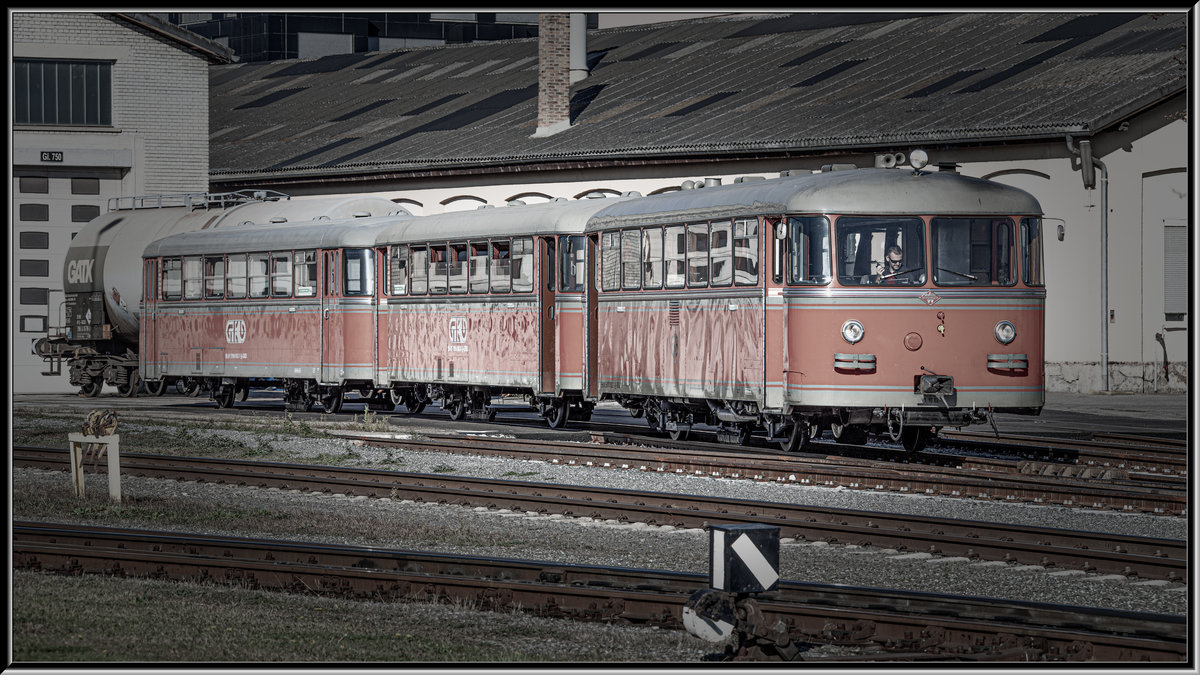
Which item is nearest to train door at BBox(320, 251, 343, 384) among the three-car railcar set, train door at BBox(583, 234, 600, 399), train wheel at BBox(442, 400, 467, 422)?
the three-car railcar set

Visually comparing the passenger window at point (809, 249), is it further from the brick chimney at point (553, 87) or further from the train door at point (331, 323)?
the brick chimney at point (553, 87)

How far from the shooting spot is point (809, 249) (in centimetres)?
1788

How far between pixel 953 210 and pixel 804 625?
9.52 meters

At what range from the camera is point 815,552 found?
40.3 feet

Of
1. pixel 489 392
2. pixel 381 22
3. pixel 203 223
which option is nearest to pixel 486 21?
pixel 381 22

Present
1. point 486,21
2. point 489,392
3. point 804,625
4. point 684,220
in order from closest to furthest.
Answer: point 804,625, point 684,220, point 489,392, point 486,21

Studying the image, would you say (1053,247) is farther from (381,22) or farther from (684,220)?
(381,22)

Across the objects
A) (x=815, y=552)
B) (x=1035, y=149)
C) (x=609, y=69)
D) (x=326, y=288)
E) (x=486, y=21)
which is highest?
(x=486, y=21)

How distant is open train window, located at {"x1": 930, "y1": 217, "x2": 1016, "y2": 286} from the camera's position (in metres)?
17.8

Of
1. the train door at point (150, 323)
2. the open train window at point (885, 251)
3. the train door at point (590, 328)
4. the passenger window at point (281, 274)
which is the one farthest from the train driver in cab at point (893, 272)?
the train door at point (150, 323)

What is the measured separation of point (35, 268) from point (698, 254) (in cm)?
2294

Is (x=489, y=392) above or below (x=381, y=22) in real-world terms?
below

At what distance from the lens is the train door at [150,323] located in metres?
31.7

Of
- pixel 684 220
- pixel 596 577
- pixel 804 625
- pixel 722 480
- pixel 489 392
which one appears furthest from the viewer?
pixel 489 392
